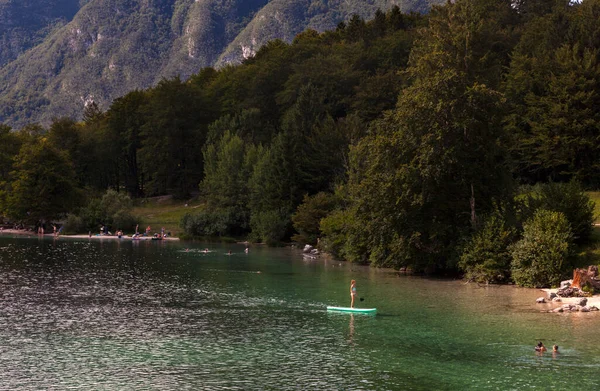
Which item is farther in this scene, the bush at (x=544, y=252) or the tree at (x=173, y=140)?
the tree at (x=173, y=140)

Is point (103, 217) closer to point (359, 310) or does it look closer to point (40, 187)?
point (40, 187)

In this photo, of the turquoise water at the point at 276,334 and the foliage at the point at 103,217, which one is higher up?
the foliage at the point at 103,217

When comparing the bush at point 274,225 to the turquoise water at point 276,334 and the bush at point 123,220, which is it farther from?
the turquoise water at point 276,334

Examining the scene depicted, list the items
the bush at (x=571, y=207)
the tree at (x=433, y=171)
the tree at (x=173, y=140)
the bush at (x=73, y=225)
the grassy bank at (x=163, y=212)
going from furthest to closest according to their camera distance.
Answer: the tree at (x=173, y=140) → the grassy bank at (x=163, y=212) → the bush at (x=73, y=225) → the tree at (x=433, y=171) → the bush at (x=571, y=207)

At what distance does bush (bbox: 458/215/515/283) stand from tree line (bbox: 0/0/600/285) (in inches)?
7.3

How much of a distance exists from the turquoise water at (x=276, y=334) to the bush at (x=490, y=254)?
6.24 feet

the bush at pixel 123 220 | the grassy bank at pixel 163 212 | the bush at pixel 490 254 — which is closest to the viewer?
the bush at pixel 490 254

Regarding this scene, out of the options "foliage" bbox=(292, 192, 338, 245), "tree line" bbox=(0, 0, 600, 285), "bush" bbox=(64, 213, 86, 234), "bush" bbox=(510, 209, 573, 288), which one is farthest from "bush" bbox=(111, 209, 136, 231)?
"bush" bbox=(510, 209, 573, 288)

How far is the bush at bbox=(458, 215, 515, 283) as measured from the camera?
63031mm

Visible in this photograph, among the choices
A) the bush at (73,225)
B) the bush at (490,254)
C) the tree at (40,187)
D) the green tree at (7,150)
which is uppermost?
the green tree at (7,150)

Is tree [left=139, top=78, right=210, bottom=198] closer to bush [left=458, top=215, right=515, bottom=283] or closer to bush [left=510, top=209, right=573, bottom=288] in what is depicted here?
bush [left=458, top=215, right=515, bottom=283]

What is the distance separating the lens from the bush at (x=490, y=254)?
63.0m

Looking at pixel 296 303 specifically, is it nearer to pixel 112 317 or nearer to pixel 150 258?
pixel 112 317

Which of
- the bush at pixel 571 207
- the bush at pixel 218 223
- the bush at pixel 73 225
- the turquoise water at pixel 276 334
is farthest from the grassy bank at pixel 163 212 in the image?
the bush at pixel 571 207
